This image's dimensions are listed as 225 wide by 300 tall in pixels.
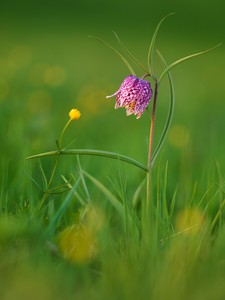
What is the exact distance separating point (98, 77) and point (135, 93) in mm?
5018

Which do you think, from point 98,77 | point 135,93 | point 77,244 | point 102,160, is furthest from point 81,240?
point 98,77

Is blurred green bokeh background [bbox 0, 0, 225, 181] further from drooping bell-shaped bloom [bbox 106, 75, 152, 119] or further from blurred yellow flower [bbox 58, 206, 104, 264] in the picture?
blurred yellow flower [bbox 58, 206, 104, 264]

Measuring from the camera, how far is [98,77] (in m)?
6.84

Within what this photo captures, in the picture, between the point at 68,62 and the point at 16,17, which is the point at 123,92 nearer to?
the point at 68,62

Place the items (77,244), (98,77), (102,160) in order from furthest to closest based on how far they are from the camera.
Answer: (98,77) < (102,160) < (77,244)

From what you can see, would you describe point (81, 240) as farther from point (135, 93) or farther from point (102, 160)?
point (102, 160)

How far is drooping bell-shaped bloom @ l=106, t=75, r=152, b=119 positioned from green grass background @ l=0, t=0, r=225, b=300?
18cm

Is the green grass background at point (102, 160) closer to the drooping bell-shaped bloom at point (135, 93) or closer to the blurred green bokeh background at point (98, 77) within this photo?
the blurred green bokeh background at point (98, 77)

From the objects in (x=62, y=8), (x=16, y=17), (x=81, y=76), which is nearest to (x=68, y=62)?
(x=81, y=76)

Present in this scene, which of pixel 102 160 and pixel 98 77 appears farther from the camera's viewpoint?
pixel 98 77

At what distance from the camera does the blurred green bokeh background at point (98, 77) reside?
323 cm

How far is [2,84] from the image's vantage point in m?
3.96

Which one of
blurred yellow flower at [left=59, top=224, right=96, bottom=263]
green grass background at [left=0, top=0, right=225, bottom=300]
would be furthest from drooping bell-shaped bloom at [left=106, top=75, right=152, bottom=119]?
blurred yellow flower at [left=59, top=224, right=96, bottom=263]

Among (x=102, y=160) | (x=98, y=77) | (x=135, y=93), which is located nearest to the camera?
(x=135, y=93)
